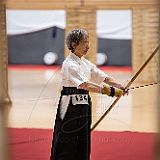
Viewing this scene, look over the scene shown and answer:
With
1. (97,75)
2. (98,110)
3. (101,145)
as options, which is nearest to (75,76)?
(97,75)

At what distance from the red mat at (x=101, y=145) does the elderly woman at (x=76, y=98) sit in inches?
16.0

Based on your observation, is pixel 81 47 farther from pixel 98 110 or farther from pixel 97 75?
pixel 98 110

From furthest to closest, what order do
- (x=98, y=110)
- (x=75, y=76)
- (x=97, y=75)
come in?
(x=98, y=110) < (x=97, y=75) < (x=75, y=76)

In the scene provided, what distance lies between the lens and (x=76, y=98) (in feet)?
7.11

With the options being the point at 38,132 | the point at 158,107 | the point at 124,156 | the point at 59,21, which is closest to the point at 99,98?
the point at 124,156

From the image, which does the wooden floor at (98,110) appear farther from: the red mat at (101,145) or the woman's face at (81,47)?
the woman's face at (81,47)

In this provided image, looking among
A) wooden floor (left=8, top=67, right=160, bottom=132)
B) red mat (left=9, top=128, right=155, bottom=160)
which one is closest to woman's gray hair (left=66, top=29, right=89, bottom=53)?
wooden floor (left=8, top=67, right=160, bottom=132)

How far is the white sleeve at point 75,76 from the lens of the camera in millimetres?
2053

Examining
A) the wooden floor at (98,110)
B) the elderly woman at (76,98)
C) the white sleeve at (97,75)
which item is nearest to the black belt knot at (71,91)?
the elderly woman at (76,98)

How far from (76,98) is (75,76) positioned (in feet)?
0.47

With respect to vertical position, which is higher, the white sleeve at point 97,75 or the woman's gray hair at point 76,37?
the woman's gray hair at point 76,37

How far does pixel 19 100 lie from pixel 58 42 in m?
4.38

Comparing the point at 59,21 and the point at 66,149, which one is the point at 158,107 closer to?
the point at 66,149

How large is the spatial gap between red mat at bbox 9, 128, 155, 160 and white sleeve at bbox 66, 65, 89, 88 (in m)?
0.69
